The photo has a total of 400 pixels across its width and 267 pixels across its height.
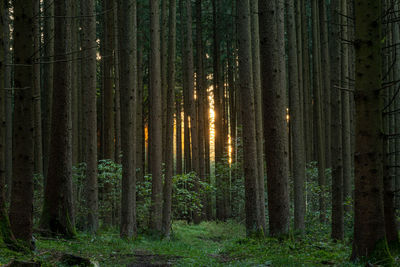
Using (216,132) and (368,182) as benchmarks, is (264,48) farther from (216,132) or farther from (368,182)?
(216,132)

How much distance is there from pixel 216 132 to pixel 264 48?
16.7 metres

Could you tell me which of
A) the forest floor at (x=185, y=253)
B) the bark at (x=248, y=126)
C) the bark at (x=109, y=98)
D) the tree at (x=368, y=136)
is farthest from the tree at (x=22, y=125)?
the bark at (x=109, y=98)

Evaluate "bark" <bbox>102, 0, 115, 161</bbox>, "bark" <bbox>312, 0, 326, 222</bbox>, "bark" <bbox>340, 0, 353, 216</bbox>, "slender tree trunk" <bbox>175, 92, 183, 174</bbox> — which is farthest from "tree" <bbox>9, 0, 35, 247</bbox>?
"slender tree trunk" <bbox>175, 92, 183, 174</bbox>

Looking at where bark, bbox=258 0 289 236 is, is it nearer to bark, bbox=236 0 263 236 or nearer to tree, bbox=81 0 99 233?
bark, bbox=236 0 263 236

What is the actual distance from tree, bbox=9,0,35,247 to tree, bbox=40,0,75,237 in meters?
3.42

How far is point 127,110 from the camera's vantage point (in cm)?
1157

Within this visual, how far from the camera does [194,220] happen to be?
71.9ft

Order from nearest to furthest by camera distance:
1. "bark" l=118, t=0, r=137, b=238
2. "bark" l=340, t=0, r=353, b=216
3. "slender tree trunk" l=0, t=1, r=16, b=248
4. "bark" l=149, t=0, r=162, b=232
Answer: "slender tree trunk" l=0, t=1, r=16, b=248
"bark" l=118, t=0, r=137, b=238
"bark" l=149, t=0, r=162, b=232
"bark" l=340, t=0, r=353, b=216

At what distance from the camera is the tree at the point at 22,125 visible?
635 cm

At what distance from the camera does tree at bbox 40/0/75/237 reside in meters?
9.96

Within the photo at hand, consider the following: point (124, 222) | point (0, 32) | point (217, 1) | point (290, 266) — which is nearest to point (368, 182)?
point (290, 266)

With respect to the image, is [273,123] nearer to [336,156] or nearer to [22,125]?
[336,156]

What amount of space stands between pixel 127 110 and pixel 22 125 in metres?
5.16

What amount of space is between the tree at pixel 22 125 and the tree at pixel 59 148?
342 centimetres
